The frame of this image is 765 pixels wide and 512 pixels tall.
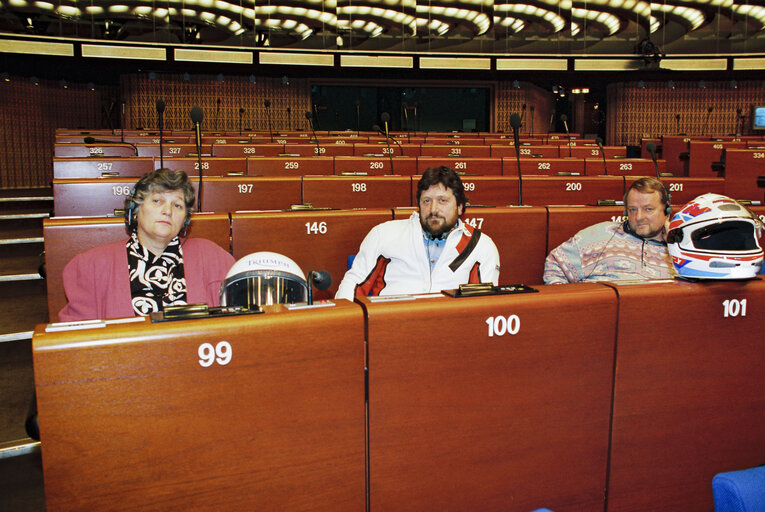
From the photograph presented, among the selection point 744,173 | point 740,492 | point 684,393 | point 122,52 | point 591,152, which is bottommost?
Answer: point 684,393

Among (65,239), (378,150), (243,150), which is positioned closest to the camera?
(65,239)

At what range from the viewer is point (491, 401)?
131cm

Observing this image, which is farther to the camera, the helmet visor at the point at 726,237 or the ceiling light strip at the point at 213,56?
the ceiling light strip at the point at 213,56

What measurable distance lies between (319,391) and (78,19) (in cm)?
1492

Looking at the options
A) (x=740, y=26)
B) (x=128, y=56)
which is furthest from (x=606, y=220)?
(x=740, y=26)

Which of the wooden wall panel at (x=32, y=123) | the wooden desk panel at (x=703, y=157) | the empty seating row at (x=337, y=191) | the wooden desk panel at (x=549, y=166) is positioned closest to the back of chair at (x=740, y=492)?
the empty seating row at (x=337, y=191)

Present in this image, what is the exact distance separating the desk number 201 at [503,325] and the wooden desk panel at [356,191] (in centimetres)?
289

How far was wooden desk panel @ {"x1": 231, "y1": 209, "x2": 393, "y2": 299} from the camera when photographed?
9.35ft

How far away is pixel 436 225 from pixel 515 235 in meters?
0.61

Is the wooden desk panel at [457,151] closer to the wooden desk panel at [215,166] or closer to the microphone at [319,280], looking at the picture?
the wooden desk panel at [215,166]

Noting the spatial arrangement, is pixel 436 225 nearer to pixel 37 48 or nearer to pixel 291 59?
pixel 37 48

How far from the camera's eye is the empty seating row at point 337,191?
3480mm

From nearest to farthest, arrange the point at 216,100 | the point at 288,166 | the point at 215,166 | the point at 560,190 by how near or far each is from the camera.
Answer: the point at 560,190 < the point at 215,166 < the point at 288,166 < the point at 216,100

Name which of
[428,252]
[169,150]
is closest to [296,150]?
[169,150]
